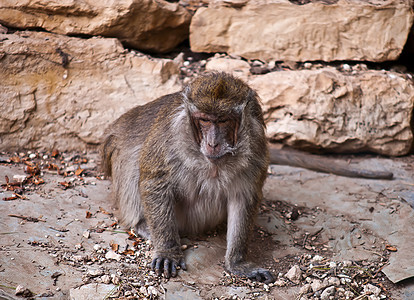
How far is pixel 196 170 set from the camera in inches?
187

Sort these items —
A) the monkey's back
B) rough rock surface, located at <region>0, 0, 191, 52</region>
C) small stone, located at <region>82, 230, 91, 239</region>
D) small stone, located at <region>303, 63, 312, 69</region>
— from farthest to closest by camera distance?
small stone, located at <region>303, 63, 312, 69</region>, rough rock surface, located at <region>0, 0, 191, 52</region>, the monkey's back, small stone, located at <region>82, 230, 91, 239</region>

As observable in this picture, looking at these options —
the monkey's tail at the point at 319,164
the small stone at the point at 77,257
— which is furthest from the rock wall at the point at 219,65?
the small stone at the point at 77,257

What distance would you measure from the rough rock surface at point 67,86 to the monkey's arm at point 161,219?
265cm

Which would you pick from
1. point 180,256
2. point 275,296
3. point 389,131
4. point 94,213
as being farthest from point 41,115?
point 389,131

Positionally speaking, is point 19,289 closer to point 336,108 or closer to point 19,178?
point 19,178

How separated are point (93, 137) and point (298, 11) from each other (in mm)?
3973

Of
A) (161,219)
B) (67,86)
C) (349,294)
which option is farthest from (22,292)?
(67,86)

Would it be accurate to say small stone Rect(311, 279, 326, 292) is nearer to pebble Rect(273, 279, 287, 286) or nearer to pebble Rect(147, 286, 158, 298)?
pebble Rect(273, 279, 287, 286)

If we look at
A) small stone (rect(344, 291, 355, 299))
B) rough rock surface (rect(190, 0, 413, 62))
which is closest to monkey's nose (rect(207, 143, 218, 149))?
small stone (rect(344, 291, 355, 299))

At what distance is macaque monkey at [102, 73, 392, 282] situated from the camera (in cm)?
439

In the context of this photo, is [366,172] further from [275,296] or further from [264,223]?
[275,296]

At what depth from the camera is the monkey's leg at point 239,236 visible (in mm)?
4980

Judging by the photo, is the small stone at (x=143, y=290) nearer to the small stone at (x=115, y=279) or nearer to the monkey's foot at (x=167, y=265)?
the small stone at (x=115, y=279)

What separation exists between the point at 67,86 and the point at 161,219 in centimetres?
319
